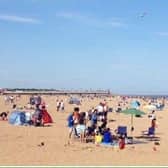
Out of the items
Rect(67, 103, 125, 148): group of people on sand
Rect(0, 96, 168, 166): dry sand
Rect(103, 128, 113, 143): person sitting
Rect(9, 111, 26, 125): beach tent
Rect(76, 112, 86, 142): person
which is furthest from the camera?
Rect(9, 111, 26, 125): beach tent

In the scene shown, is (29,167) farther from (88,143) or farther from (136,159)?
(88,143)

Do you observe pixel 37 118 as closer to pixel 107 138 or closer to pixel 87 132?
pixel 87 132

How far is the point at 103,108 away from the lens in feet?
67.7

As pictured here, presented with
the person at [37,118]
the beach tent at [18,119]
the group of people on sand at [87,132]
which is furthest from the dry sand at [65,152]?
the beach tent at [18,119]

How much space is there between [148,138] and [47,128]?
17.0 feet

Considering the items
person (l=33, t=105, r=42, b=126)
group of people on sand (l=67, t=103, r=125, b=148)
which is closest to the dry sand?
group of people on sand (l=67, t=103, r=125, b=148)

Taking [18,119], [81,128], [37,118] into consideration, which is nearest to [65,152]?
[81,128]

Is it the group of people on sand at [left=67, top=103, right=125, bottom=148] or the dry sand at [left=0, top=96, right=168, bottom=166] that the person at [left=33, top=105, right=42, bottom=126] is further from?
the group of people on sand at [left=67, top=103, right=125, bottom=148]

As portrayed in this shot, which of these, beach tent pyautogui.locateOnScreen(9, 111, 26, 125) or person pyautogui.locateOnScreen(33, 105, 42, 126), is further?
beach tent pyautogui.locateOnScreen(9, 111, 26, 125)

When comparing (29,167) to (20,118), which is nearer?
(29,167)

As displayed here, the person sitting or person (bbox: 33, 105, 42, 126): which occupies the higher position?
person (bbox: 33, 105, 42, 126)

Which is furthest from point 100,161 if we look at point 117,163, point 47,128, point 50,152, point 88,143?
point 47,128

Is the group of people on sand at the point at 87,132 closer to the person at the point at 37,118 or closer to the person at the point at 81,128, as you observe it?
the person at the point at 81,128

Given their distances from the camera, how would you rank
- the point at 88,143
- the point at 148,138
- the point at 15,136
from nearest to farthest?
the point at 88,143
the point at 15,136
the point at 148,138
